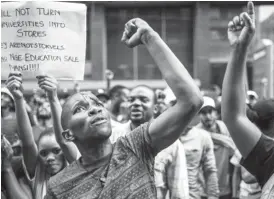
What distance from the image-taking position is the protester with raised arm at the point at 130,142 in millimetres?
2037

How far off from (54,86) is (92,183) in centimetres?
111

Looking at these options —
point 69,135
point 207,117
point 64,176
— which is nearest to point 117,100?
point 207,117

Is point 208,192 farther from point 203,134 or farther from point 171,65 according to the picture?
point 171,65

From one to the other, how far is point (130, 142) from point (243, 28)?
685 mm

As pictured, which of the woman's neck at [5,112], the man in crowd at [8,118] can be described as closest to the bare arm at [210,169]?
the man in crowd at [8,118]

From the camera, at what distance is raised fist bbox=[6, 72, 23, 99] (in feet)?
10.2

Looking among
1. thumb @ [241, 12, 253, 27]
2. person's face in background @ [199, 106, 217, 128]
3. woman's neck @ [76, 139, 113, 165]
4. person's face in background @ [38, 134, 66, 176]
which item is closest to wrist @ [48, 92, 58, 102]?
person's face in background @ [38, 134, 66, 176]

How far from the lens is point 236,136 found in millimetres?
2365

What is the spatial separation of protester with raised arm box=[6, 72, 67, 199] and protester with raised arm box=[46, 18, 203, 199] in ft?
3.39

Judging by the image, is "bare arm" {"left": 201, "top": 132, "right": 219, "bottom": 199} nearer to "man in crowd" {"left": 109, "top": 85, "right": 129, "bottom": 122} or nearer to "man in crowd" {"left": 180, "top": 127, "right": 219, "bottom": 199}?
"man in crowd" {"left": 180, "top": 127, "right": 219, "bottom": 199}

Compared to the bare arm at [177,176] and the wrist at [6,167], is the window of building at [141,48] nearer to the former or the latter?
the bare arm at [177,176]

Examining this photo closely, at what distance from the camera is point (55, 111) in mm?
3158

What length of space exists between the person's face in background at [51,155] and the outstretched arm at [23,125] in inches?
3.1

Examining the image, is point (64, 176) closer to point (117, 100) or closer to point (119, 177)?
point (119, 177)
